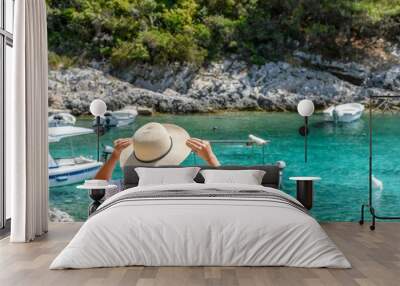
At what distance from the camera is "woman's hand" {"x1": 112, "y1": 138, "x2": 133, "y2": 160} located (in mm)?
7742

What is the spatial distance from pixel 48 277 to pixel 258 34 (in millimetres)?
4687

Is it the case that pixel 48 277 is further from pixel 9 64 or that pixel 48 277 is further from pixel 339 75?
pixel 339 75

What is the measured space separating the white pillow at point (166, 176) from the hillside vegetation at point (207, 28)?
161 cm

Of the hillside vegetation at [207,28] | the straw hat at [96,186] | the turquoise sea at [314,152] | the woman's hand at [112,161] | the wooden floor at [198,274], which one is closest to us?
the wooden floor at [198,274]

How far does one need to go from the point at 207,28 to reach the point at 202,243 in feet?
12.9

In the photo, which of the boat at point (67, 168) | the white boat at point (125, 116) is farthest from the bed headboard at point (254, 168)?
the white boat at point (125, 116)

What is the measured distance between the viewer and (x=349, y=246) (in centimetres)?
Answer: 585

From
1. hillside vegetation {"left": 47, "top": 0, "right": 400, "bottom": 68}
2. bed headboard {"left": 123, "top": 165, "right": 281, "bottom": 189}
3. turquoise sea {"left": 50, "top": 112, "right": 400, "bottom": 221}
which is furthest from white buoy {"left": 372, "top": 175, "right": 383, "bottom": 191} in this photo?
hillside vegetation {"left": 47, "top": 0, "right": 400, "bottom": 68}

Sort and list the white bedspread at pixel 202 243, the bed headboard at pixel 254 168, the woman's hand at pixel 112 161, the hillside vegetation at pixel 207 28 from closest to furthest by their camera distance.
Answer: the white bedspread at pixel 202 243 < the bed headboard at pixel 254 168 < the woman's hand at pixel 112 161 < the hillside vegetation at pixel 207 28

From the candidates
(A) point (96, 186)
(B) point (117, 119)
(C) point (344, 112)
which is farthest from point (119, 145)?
(C) point (344, 112)

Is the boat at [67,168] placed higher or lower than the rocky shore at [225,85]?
lower

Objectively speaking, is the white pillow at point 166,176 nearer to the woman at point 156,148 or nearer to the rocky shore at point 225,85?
the woman at point 156,148

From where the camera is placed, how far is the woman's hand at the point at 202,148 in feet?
25.3

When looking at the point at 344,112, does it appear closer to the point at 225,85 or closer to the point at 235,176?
the point at 225,85
